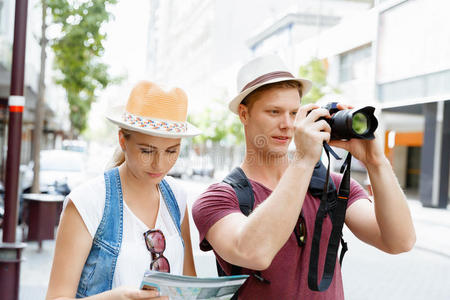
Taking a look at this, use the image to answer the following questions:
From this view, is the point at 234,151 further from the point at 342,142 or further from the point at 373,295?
the point at 342,142

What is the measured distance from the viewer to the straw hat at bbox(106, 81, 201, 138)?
1644 millimetres

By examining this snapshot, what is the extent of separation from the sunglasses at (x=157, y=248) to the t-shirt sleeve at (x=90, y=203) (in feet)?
0.62

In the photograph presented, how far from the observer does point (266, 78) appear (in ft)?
5.76

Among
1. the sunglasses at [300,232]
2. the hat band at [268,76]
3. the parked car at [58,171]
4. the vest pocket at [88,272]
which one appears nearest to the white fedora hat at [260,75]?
the hat band at [268,76]

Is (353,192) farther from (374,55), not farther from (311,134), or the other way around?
(374,55)

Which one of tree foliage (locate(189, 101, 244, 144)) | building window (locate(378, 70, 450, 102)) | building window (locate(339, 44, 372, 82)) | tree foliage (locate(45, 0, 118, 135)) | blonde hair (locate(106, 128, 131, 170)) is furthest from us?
tree foliage (locate(189, 101, 244, 144))

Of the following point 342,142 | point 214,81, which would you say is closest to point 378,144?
point 342,142

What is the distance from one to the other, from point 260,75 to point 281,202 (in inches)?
26.0

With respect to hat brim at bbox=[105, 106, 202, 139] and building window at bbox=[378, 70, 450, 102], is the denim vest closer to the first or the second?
hat brim at bbox=[105, 106, 202, 139]

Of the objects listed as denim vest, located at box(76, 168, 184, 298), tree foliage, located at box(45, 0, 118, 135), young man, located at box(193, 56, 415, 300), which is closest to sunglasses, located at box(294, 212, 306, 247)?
young man, located at box(193, 56, 415, 300)

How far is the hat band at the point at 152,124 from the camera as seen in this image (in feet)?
5.32

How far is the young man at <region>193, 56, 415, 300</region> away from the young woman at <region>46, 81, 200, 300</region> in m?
0.19

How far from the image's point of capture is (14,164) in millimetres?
4383

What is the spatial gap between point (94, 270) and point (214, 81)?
4475cm
